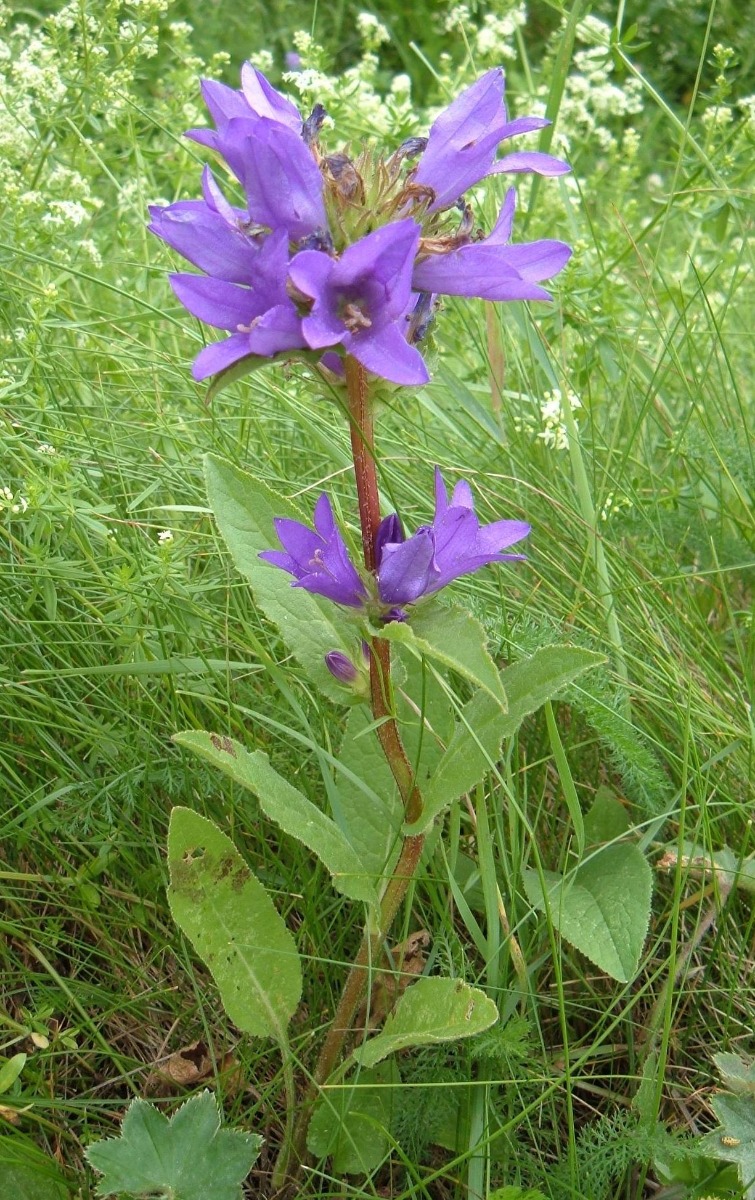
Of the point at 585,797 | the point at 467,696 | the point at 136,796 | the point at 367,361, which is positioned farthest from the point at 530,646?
the point at 367,361

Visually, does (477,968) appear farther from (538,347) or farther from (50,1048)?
(538,347)

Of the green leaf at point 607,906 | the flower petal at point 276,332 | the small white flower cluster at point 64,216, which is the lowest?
the green leaf at point 607,906

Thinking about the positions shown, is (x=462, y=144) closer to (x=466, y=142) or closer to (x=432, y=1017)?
(x=466, y=142)

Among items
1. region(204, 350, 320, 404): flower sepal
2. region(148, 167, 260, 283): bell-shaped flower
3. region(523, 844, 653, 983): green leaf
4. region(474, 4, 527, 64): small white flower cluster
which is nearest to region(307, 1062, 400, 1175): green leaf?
region(523, 844, 653, 983): green leaf

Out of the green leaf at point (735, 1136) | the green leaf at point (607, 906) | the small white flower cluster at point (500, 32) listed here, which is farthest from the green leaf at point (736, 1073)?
the small white flower cluster at point (500, 32)

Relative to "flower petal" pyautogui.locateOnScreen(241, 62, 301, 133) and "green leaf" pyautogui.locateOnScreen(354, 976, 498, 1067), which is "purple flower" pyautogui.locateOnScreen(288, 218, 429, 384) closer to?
"flower petal" pyautogui.locateOnScreen(241, 62, 301, 133)

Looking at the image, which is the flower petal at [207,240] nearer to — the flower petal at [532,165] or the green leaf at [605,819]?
the flower petal at [532,165]
